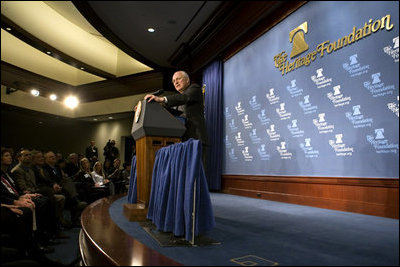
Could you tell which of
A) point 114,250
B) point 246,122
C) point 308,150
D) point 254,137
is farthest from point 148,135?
point 246,122

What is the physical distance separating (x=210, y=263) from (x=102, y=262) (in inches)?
16.3

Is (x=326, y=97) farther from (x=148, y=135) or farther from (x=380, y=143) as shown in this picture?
(x=148, y=135)

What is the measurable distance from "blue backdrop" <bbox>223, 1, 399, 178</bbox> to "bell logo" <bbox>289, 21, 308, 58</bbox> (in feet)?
0.09

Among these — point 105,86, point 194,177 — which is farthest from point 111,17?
point 194,177

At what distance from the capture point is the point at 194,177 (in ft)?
4.58

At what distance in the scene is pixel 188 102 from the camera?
6.09 feet

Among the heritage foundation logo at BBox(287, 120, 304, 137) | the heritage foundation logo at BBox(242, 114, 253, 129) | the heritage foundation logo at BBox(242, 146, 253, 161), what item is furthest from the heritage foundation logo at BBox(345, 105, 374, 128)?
the heritage foundation logo at BBox(242, 146, 253, 161)

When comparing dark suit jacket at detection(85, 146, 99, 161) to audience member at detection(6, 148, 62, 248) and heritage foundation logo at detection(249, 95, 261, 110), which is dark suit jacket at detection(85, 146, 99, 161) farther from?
heritage foundation logo at detection(249, 95, 261, 110)

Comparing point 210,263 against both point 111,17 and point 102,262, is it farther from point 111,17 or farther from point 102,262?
point 111,17

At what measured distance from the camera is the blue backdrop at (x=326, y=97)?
8.62 ft

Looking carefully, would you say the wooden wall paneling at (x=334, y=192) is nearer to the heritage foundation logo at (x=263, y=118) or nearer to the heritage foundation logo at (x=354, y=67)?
the heritage foundation logo at (x=263, y=118)

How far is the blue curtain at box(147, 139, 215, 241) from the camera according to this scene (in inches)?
55.2

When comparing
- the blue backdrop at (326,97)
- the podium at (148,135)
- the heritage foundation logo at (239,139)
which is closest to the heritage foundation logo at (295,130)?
the blue backdrop at (326,97)

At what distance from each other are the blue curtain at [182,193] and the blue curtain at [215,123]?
4010mm
